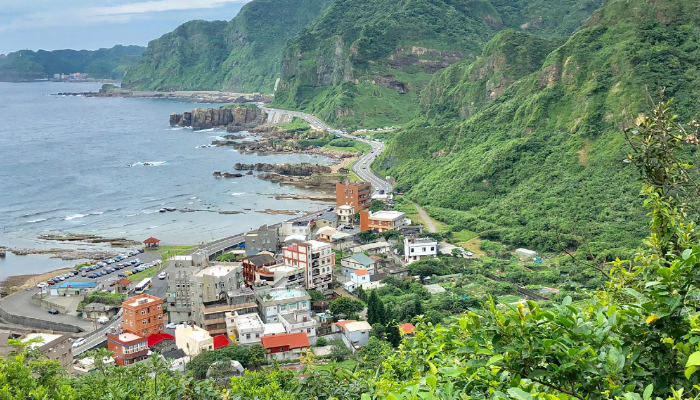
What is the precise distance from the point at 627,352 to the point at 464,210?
163ft

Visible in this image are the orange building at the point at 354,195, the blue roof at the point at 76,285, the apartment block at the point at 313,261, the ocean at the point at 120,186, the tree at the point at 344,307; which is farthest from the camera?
the ocean at the point at 120,186

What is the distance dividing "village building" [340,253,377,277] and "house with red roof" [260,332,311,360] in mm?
10532

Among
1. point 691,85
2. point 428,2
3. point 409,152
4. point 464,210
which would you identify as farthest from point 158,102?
point 691,85

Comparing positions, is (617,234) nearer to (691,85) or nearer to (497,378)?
(691,85)

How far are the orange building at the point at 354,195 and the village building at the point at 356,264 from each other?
1320cm

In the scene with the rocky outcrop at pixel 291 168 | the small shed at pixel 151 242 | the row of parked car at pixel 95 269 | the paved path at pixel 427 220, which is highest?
the paved path at pixel 427 220

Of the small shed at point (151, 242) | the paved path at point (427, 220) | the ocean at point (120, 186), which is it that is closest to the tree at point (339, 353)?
the paved path at point (427, 220)

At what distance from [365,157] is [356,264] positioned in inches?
1761

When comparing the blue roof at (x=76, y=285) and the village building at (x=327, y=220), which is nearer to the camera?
the blue roof at (x=76, y=285)

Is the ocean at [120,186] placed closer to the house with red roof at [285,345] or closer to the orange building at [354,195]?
the orange building at [354,195]

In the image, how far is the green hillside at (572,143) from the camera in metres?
45.0

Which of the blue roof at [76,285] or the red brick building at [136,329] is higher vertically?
the red brick building at [136,329]

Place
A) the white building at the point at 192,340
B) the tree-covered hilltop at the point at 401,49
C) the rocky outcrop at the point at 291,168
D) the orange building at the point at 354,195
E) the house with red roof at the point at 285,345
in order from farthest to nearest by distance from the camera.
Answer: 1. the tree-covered hilltop at the point at 401,49
2. the rocky outcrop at the point at 291,168
3. the orange building at the point at 354,195
4. the house with red roof at the point at 285,345
5. the white building at the point at 192,340

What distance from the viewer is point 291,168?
82812mm
